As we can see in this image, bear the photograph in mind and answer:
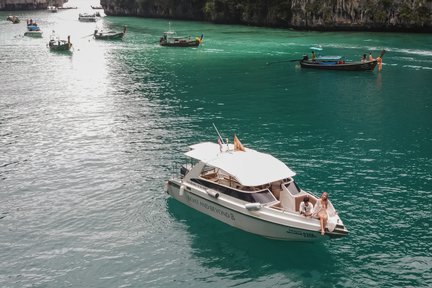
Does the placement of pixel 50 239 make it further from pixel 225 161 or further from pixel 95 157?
pixel 95 157

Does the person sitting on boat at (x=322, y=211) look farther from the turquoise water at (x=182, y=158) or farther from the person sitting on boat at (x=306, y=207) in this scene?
the turquoise water at (x=182, y=158)

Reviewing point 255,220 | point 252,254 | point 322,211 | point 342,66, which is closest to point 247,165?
point 255,220

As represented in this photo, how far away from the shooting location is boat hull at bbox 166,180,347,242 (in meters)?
20.7

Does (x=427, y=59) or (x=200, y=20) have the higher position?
(x=200, y=20)

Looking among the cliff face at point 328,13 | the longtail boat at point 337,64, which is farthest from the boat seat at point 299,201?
the cliff face at point 328,13

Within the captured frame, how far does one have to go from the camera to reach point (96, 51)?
93.9 m

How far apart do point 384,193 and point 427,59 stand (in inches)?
2087

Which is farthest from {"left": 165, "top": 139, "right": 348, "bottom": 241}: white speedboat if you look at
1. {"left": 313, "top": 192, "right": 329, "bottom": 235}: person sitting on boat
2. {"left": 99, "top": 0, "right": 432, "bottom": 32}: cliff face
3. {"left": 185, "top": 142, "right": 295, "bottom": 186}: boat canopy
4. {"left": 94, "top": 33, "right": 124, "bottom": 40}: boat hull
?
{"left": 94, "top": 33, "right": 124, "bottom": 40}: boat hull

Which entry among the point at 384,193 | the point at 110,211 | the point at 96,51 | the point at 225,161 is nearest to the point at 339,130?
the point at 384,193

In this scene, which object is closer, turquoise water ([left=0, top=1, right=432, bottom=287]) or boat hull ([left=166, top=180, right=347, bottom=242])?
turquoise water ([left=0, top=1, right=432, bottom=287])

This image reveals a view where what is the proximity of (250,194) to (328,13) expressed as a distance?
320ft

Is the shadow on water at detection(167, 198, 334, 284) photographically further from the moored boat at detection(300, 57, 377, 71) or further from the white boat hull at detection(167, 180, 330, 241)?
the moored boat at detection(300, 57, 377, 71)

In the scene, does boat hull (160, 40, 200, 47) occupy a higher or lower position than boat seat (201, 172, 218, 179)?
higher

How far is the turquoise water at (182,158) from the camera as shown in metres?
20.3
